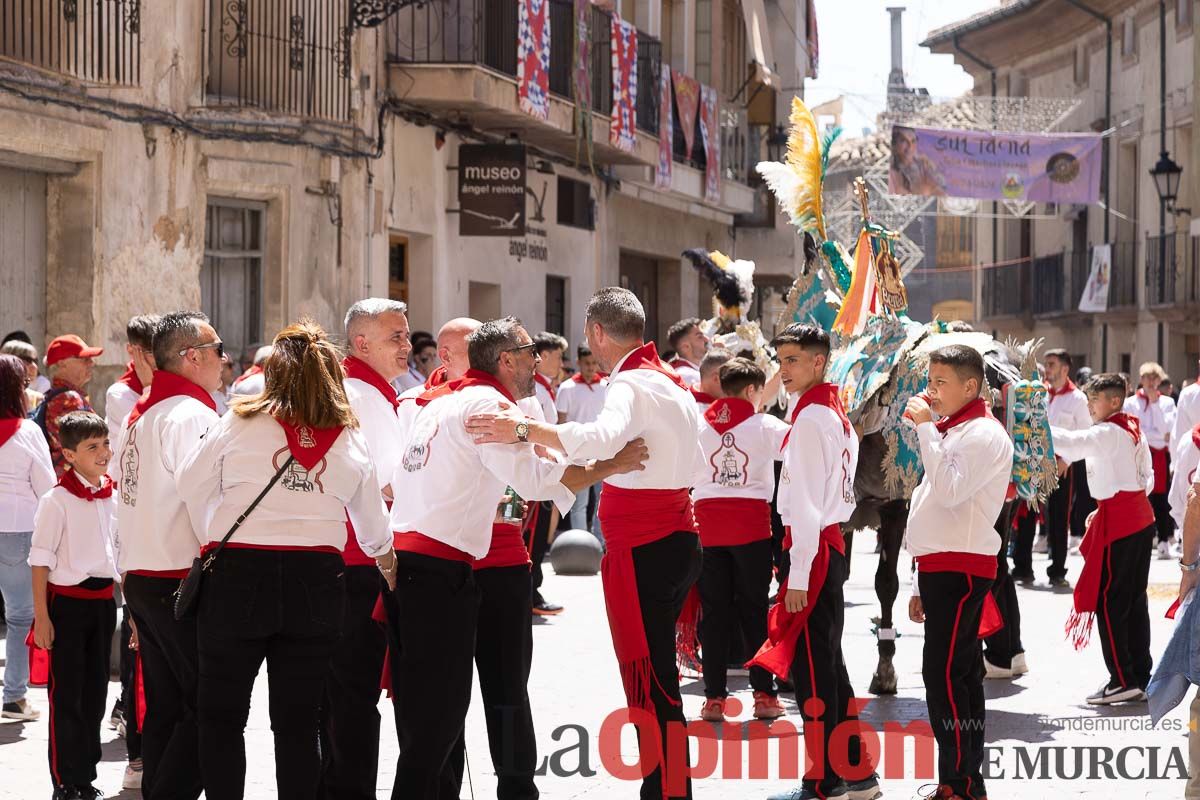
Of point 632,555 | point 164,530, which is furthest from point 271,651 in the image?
point 632,555

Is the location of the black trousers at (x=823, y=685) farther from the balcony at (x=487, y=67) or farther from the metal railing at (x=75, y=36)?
the balcony at (x=487, y=67)

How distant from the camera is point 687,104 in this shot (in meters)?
26.3

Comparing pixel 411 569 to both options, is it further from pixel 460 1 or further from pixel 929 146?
pixel 929 146

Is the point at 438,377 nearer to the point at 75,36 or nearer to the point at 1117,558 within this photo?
the point at 1117,558

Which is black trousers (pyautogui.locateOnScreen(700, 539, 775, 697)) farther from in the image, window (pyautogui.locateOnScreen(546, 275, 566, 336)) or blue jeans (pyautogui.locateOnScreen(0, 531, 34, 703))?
window (pyautogui.locateOnScreen(546, 275, 566, 336))

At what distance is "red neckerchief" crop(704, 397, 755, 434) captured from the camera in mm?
9719

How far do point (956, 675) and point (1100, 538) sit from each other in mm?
3164

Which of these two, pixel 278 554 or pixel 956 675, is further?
pixel 956 675

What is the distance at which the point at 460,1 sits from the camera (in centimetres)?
1983

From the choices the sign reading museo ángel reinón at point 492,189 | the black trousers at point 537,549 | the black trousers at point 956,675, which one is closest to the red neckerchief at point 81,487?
the black trousers at point 956,675

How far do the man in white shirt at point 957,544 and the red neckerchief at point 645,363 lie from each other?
93 centimetres

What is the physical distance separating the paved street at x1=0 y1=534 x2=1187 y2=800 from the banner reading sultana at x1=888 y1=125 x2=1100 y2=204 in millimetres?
18936

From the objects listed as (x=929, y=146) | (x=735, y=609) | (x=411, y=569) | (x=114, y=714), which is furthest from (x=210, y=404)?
(x=929, y=146)

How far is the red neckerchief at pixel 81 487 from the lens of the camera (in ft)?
25.6
